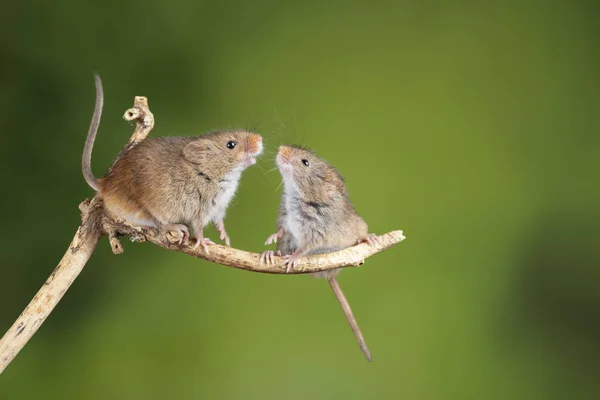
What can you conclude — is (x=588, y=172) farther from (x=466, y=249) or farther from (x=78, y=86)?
(x=78, y=86)

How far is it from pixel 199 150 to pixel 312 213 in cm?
50

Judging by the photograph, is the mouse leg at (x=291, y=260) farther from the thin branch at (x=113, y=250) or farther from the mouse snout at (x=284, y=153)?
the mouse snout at (x=284, y=153)

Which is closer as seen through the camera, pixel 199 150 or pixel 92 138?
pixel 199 150

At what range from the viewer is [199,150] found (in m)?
2.56

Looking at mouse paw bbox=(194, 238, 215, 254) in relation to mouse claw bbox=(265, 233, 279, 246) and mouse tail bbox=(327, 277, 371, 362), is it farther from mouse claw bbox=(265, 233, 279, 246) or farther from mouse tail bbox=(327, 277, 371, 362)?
mouse tail bbox=(327, 277, 371, 362)

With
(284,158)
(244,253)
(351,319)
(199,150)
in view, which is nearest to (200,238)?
(244,253)

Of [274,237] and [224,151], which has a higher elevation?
[224,151]

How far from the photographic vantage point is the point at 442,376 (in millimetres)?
4191

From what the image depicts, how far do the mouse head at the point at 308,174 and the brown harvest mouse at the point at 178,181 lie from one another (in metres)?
0.13

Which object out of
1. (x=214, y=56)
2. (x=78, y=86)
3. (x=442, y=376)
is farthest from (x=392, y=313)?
(x=78, y=86)

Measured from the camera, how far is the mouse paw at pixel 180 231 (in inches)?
101

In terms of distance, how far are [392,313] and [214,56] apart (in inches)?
69.0

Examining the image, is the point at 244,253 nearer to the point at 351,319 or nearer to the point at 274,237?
the point at 274,237

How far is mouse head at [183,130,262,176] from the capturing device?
2.52m
